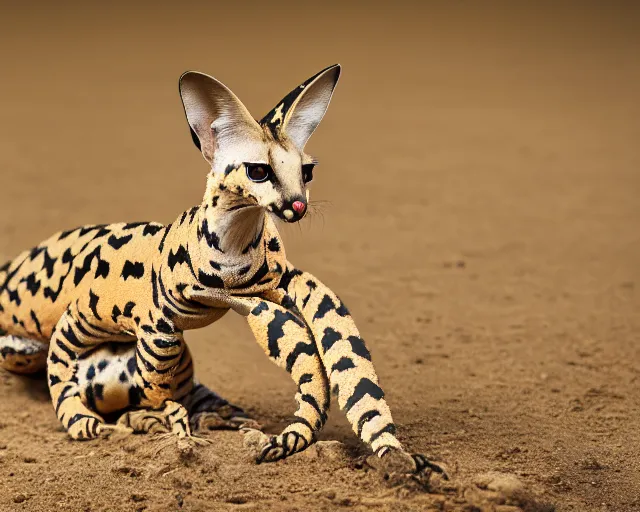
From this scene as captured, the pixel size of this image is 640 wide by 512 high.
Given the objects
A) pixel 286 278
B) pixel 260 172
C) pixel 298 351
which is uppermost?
pixel 260 172

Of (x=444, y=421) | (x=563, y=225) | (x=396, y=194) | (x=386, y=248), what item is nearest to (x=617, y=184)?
(x=563, y=225)

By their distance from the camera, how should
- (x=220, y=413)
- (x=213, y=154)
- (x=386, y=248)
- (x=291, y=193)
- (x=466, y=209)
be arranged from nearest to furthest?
(x=291, y=193)
(x=213, y=154)
(x=220, y=413)
(x=386, y=248)
(x=466, y=209)

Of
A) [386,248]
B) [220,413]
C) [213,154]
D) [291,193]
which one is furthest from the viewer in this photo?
[386,248]

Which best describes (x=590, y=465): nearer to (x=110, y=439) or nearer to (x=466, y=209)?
(x=110, y=439)

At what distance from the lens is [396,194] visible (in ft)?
25.6

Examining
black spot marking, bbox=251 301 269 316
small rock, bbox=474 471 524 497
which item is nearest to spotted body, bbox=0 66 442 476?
black spot marking, bbox=251 301 269 316

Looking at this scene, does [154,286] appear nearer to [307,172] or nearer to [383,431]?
Result: [307,172]

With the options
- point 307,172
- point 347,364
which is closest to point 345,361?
point 347,364

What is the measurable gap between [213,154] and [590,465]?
164 cm

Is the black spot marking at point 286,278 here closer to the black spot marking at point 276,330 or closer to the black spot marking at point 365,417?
the black spot marking at point 276,330

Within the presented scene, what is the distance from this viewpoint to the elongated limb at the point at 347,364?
10.7ft

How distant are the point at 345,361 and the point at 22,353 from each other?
1.59m

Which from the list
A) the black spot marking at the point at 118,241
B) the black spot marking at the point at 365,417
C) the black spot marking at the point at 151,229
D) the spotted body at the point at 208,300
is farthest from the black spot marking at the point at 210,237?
the black spot marking at the point at 365,417

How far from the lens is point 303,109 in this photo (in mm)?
3385
